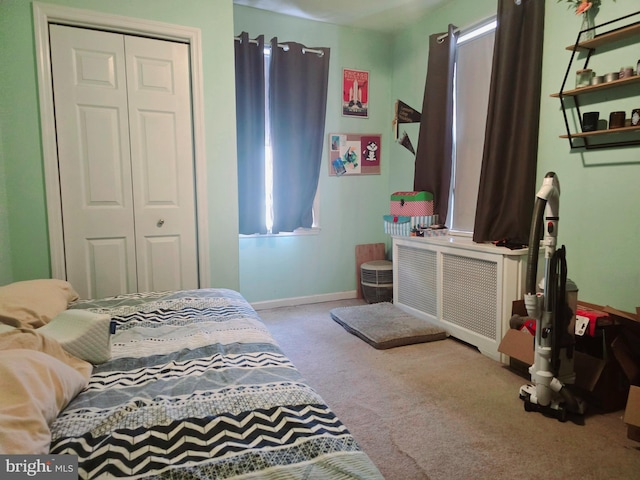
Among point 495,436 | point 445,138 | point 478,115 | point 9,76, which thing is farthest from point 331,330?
point 9,76

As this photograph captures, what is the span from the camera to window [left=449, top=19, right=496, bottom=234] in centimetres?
315

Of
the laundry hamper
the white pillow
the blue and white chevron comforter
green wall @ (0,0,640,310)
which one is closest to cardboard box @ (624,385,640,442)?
green wall @ (0,0,640,310)

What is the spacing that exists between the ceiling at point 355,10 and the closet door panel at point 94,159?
1533 millimetres

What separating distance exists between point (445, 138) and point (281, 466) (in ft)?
10.5

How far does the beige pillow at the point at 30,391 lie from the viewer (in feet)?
2.45

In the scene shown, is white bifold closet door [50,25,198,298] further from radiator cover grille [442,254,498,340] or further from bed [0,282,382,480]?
radiator cover grille [442,254,498,340]

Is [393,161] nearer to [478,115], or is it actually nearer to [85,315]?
[478,115]

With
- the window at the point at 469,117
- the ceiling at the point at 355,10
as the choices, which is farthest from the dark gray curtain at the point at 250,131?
the window at the point at 469,117

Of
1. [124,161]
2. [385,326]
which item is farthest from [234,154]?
[385,326]

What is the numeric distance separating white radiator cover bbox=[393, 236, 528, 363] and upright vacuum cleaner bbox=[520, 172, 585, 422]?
560 millimetres

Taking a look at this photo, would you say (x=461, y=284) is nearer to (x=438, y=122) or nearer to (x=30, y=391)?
(x=438, y=122)

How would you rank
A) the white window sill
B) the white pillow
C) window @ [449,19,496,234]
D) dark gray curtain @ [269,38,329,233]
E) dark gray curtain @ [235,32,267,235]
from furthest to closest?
the white window sill → dark gray curtain @ [269,38,329,233] → dark gray curtain @ [235,32,267,235] → window @ [449,19,496,234] → the white pillow

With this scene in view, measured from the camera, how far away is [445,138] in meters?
3.42

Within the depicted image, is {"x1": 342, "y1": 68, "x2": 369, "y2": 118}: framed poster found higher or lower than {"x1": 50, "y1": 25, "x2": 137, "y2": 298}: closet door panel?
higher
